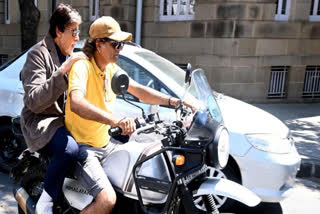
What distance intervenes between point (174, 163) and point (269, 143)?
6.04 feet

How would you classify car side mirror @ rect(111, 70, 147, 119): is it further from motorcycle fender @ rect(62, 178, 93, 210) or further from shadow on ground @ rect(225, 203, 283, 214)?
shadow on ground @ rect(225, 203, 283, 214)

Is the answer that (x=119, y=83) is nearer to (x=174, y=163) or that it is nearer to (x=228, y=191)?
(x=174, y=163)

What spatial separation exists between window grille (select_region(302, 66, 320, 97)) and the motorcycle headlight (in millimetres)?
9025

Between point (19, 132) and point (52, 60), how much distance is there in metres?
0.98

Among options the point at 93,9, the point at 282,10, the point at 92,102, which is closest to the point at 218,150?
the point at 92,102

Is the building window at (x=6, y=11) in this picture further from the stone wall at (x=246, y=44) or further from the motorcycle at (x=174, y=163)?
the motorcycle at (x=174, y=163)

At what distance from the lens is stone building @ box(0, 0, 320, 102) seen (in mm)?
9328

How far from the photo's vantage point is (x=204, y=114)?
2.30 metres

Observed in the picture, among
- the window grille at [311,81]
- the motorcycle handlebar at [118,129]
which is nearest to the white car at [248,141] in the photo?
the motorcycle handlebar at [118,129]

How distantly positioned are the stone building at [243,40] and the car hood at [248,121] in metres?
5.42

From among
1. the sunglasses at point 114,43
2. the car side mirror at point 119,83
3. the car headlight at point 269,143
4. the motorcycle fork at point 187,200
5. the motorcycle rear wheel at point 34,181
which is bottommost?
the motorcycle rear wheel at point 34,181

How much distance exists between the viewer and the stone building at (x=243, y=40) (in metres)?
9.33

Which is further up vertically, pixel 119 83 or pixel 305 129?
pixel 119 83

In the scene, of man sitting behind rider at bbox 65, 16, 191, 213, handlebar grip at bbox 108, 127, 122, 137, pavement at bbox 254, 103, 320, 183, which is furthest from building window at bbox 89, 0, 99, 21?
handlebar grip at bbox 108, 127, 122, 137
